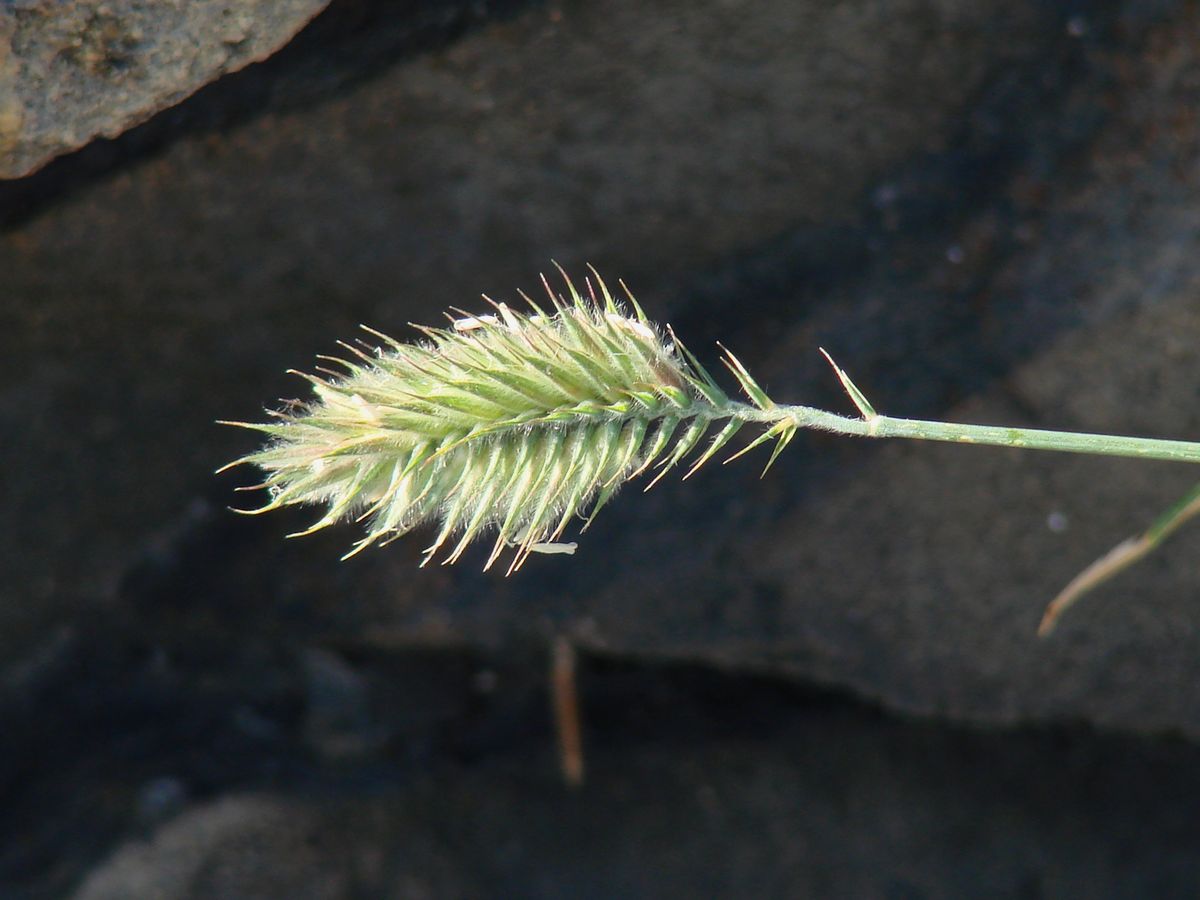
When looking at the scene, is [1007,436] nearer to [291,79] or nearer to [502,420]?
[502,420]

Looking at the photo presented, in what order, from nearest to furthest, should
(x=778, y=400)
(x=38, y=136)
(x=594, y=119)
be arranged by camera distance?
1. (x=38, y=136)
2. (x=594, y=119)
3. (x=778, y=400)

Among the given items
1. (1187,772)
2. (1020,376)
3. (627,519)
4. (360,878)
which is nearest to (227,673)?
(360,878)

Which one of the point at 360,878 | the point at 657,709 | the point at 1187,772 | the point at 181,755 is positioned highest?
the point at 181,755

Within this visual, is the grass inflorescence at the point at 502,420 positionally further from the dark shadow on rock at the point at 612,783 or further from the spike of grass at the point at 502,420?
the dark shadow on rock at the point at 612,783

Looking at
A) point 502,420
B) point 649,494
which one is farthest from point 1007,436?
point 649,494

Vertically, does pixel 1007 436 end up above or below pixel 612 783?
above

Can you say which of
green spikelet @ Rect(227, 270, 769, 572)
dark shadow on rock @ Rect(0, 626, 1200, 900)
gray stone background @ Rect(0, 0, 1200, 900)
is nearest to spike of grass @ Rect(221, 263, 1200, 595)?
green spikelet @ Rect(227, 270, 769, 572)

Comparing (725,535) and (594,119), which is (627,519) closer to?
(725,535)
